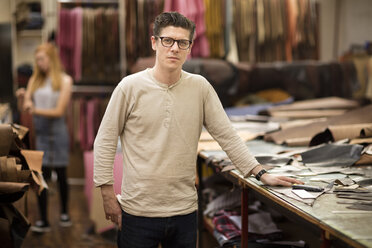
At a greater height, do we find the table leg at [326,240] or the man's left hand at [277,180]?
the man's left hand at [277,180]

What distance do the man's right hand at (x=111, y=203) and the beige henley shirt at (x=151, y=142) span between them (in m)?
0.03

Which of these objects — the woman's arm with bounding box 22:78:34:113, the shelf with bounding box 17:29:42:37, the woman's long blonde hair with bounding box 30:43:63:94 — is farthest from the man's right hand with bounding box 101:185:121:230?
the shelf with bounding box 17:29:42:37

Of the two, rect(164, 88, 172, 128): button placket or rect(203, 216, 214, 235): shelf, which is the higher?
rect(164, 88, 172, 128): button placket

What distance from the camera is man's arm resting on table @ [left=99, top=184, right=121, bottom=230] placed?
2035 mm

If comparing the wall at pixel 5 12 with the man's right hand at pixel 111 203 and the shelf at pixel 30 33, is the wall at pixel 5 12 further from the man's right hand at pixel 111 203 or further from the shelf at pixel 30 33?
the man's right hand at pixel 111 203

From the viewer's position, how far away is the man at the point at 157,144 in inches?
78.7

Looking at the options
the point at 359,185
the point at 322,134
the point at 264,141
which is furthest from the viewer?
the point at 264,141

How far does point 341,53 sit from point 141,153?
5555mm

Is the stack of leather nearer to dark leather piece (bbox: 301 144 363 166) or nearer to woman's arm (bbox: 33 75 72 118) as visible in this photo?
dark leather piece (bbox: 301 144 363 166)

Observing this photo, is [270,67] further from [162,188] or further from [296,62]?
[162,188]

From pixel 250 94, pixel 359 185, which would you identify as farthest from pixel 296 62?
pixel 359 185

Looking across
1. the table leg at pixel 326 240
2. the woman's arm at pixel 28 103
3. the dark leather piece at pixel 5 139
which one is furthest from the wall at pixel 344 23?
the table leg at pixel 326 240

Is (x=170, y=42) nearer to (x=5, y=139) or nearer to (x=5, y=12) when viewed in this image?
(x=5, y=139)

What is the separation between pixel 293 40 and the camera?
6.09 metres
